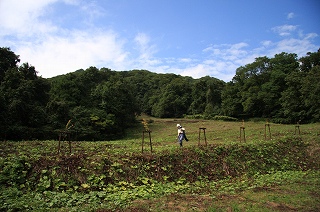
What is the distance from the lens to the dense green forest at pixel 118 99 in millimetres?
28172

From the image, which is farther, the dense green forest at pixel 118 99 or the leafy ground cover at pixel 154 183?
the dense green forest at pixel 118 99

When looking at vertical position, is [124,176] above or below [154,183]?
above

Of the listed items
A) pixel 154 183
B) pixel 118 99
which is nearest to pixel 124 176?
pixel 154 183

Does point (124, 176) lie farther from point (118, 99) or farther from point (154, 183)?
point (118, 99)

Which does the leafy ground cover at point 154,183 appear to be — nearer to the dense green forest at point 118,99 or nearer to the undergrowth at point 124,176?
the undergrowth at point 124,176

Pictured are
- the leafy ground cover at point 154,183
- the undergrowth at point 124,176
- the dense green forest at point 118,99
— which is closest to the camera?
the leafy ground cover at point 154,183

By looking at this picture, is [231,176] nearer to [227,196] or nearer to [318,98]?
[227,196]

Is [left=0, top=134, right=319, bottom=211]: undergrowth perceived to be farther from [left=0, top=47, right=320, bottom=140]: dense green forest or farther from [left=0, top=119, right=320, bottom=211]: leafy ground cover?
[left=0, top=47, right=320, bottom=140]: dense green forest

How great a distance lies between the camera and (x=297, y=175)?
11.8 m

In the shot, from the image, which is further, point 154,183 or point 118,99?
point 118,99

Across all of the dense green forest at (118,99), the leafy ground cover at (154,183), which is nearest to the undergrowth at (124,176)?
the leafy ground cover at (154,183)

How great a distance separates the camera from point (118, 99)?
1838 inches

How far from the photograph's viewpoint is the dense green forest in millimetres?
28172

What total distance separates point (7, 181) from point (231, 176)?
9836mm
